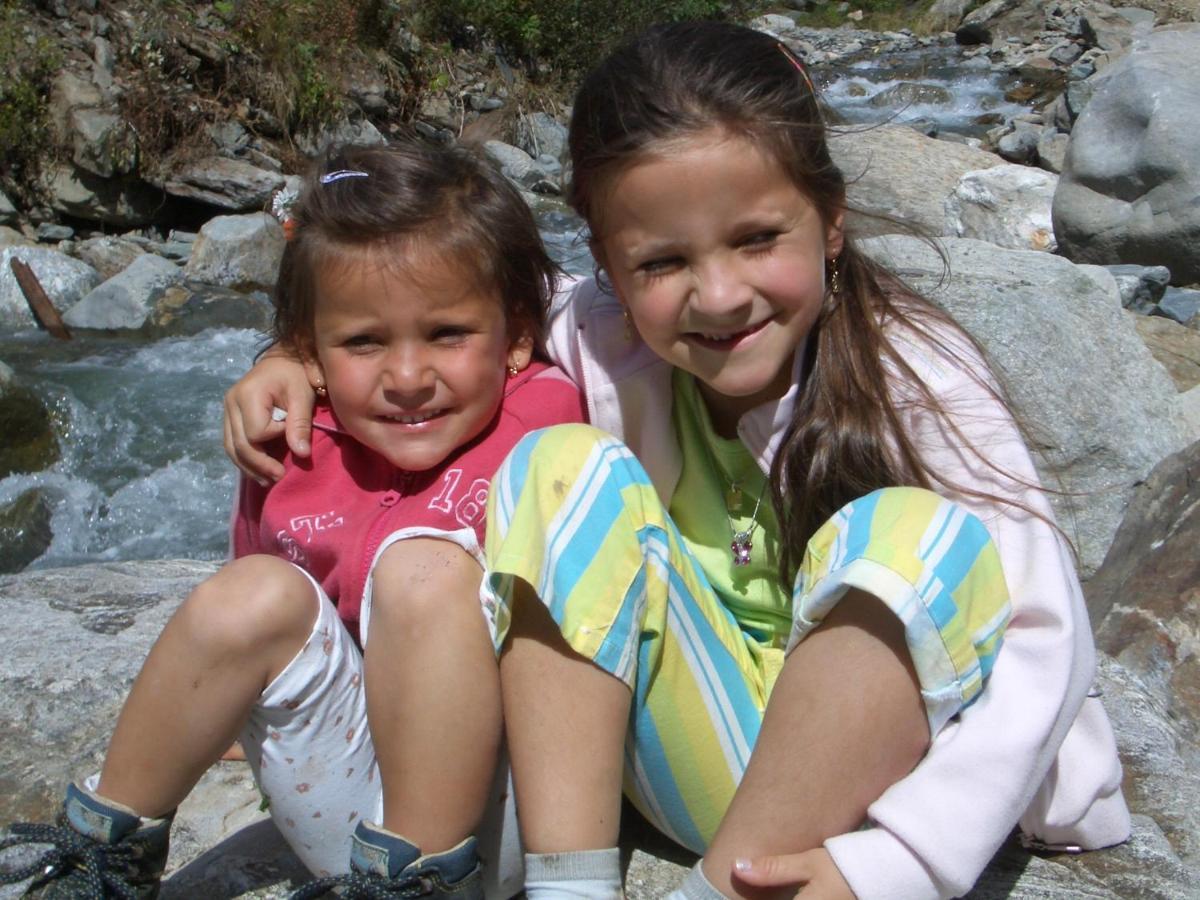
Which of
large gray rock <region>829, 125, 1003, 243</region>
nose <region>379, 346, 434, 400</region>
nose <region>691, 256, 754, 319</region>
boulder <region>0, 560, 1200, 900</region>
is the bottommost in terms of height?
large gray rock <region>829, 125, 1003, 243</region>

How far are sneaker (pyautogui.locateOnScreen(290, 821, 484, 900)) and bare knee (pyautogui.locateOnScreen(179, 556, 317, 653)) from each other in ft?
0.78

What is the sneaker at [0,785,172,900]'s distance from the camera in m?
1.40

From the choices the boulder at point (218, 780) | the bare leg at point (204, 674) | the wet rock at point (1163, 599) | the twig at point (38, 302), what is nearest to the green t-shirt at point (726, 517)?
the boulder at point (218, 780)

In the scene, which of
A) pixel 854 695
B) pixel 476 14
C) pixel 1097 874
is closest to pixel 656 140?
pixel 854 695

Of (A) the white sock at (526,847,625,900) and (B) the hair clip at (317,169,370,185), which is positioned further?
(B) the hair clip at (317,169,370,185)

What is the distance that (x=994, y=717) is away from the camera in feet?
4.34

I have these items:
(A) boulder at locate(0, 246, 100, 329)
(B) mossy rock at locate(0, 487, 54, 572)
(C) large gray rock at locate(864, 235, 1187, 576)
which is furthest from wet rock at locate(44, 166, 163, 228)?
(C) large gray rock at locate(864, 235, 1187, 576)

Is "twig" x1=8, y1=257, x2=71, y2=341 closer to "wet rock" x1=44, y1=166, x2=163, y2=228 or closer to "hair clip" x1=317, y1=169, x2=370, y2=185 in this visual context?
"wet rock" x1=44, y1=166, x2=163, y2=228

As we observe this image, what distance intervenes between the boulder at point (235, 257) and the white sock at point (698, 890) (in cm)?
660

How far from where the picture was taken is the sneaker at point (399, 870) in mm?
1366

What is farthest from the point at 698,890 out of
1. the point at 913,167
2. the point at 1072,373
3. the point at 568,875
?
the point at 913,167

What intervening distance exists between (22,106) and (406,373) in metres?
7.65

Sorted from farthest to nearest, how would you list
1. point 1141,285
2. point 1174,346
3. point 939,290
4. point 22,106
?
point 22,106 < point 1141,285 < point 1174,346 < point 939,290

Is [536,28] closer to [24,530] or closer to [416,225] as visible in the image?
[24,530]
